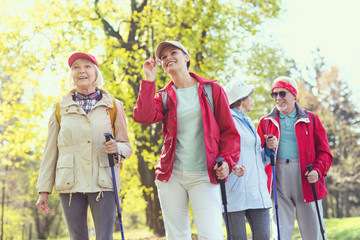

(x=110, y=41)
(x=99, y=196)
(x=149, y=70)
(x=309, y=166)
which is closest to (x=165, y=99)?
(x=149, y=70)

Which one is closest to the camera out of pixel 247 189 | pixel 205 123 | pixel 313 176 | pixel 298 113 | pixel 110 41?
pixel 205 123

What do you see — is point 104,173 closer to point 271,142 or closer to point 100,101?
point 100,101

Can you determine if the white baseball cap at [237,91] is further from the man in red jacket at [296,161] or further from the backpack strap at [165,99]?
the backpack strap at [165,99]

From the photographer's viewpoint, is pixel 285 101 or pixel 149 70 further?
pixel 285 101

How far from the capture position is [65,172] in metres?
3.47

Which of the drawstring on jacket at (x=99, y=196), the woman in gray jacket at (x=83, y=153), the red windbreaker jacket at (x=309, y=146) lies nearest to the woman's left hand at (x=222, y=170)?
the woman in gray jacket at (x=83, y=153)

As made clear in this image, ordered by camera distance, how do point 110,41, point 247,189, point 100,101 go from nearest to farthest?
point 100,101, point 247,189, point 110,41

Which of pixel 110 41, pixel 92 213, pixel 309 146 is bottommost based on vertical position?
pixel 92 213

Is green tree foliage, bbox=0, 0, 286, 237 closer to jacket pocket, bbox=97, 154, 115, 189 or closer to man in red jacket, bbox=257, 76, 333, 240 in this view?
man in red jacket, bbox=257, 76, 333, 240

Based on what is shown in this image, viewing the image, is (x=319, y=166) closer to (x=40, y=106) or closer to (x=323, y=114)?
(x=40, y=106)

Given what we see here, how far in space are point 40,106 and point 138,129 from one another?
248 centimetres

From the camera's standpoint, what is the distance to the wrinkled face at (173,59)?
11.4 ft

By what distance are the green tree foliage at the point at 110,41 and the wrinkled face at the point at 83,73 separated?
6.45m

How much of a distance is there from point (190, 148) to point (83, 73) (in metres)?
1.24
